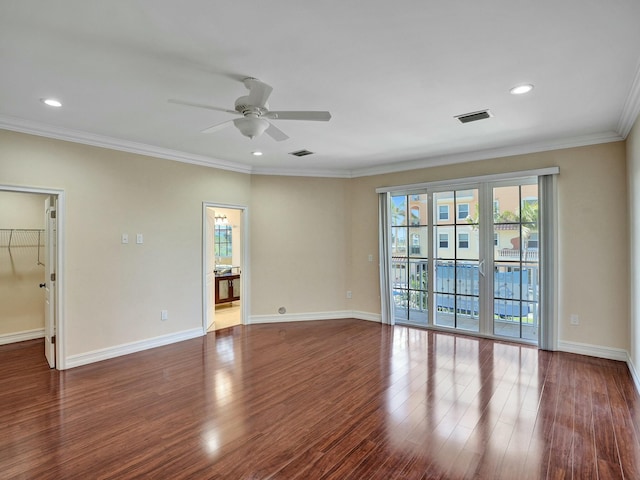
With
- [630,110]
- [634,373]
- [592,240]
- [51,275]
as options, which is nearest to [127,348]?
[51,275]

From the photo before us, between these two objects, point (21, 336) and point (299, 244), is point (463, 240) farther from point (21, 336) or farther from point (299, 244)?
point (21, 336)

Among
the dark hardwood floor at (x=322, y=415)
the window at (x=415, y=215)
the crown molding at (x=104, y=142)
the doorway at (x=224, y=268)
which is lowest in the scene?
the dark hardwood floor at (x=322, y=415)

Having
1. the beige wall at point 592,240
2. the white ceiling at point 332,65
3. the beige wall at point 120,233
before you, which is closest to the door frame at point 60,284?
the beige wall at point 120,233

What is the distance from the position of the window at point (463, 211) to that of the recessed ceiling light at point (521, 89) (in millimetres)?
2328

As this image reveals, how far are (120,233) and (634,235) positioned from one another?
5745 millimetres

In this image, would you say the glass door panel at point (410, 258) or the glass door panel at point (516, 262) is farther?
the glass door panel at point (410, 258)

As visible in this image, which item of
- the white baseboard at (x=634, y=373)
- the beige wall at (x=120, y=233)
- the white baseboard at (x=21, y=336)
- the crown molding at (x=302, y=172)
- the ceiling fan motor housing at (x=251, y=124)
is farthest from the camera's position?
the crown molding at (x=302, y=172)

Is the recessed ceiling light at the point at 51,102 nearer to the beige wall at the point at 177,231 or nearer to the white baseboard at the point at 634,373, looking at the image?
the beige wall at the point at 177,231

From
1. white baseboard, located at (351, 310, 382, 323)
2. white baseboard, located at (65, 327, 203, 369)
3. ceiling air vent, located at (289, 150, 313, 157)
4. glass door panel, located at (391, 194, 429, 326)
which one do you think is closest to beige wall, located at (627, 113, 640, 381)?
glass door panel, located at (391, 194, 429, 326)

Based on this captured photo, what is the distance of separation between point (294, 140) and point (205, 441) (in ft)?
10.8

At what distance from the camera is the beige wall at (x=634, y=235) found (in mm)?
3328

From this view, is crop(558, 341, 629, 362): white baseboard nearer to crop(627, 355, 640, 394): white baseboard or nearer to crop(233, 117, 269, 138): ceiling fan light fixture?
crop(627, 355, 640, 394): white baseboard

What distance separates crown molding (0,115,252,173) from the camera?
3547 mm

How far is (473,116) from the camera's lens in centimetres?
352
